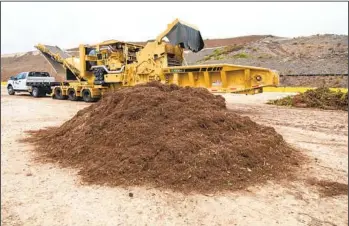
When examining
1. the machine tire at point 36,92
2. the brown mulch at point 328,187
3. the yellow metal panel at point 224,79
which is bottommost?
the brown mulch at point 328,187

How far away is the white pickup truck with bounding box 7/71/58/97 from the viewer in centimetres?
2072

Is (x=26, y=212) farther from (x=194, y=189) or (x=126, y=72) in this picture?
(x=126, y=72)

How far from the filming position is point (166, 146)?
222 inches

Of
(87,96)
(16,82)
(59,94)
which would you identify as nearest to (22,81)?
(16,82)

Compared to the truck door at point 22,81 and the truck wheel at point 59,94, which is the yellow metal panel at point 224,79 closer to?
the truck wheel at point 59,94

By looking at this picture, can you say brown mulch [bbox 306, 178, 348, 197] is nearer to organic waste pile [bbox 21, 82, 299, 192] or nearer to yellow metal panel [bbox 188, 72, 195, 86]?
organic waste pile [bbox 21, 82, 299, 192]

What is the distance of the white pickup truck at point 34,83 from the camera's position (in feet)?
68.0

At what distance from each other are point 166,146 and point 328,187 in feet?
8.58

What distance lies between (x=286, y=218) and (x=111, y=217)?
212 cm

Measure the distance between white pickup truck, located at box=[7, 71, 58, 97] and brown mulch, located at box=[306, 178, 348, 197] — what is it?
61.0 feet

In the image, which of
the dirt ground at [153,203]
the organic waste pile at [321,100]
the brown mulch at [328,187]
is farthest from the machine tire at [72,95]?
the brown mulch at [328,187]

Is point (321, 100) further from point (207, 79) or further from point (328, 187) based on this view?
point (328, 187)

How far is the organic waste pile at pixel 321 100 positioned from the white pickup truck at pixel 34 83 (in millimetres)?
13929

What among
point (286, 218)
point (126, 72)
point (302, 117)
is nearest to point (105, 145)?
point (286, 218)
